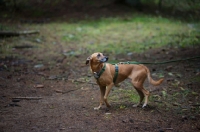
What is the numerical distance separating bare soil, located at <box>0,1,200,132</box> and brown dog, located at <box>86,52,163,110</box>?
0.45 m

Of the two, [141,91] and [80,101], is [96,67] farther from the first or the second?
[80,101]

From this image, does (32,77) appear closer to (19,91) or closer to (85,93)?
(19,91)

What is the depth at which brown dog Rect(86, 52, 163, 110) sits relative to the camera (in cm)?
566

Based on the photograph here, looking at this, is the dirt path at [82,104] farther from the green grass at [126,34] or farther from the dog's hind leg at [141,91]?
the green grass at [126,34]

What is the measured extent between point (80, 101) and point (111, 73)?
1.16 m

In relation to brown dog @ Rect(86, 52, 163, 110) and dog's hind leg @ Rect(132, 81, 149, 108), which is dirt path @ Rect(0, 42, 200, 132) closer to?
dog's hind leg @ Rect(132, 81, 149, 108)

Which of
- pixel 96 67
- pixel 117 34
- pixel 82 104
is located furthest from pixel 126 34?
pixel 96 67

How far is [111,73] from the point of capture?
5.82 metres

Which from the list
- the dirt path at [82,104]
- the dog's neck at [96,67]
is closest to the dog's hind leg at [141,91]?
the dirt path at [82,104]

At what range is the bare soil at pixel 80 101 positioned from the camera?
16.8 feet

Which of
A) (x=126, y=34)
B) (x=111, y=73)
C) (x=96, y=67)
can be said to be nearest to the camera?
(x=96, y=67)

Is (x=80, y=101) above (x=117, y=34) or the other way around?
above

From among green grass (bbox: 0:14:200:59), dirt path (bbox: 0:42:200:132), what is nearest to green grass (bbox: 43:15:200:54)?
green grass (bbox: 0:14:200:59)

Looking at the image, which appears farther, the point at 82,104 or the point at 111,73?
the point at 82,104
